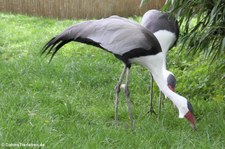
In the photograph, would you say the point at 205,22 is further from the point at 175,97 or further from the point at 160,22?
the point at 175,97

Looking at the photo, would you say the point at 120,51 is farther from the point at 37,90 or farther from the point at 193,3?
the point at 37,90

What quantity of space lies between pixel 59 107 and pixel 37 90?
0.81 meters

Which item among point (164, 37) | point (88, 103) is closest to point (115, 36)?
point (164, 37)

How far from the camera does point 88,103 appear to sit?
4.80 metres

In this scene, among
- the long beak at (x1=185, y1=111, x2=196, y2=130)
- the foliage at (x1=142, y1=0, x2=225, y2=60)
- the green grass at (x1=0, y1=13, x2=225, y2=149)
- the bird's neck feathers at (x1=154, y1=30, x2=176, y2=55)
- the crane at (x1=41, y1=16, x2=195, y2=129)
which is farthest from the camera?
the bird's neck feathers at (x1=154, y1=30, x2=176, y2=55)

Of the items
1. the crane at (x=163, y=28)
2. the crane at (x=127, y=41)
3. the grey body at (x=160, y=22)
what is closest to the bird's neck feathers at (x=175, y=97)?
the crane at (x=127, y=41)

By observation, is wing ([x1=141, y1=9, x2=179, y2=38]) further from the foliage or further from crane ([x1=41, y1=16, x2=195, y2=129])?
crane ([x1=41, y1=16, x2=195, y2=129])

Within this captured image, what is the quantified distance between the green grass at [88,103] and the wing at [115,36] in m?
0.67

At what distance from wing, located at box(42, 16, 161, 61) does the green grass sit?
2.19ft

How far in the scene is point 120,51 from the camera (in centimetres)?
395

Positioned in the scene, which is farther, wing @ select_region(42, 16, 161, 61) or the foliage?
the foliage

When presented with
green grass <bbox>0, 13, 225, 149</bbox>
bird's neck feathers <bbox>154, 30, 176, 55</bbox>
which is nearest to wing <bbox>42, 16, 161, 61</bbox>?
bird's neck feathers <bbox>154, 30, 176, 55</bbox>

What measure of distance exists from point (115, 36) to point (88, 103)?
107 cm

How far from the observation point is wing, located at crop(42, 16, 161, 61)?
3920mm
